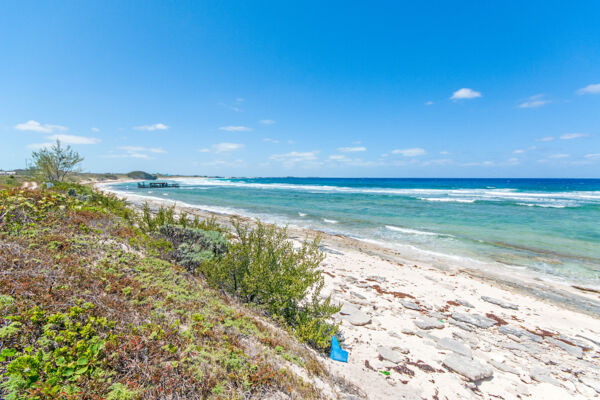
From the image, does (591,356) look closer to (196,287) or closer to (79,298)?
(196,287)

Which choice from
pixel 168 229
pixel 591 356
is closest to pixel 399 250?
pixel 591 356

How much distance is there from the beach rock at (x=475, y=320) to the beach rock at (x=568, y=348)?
1.14 m

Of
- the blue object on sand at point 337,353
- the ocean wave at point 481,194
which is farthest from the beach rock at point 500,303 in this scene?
the ocean wave at point 481,194

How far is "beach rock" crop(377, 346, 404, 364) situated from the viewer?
4.75 metres

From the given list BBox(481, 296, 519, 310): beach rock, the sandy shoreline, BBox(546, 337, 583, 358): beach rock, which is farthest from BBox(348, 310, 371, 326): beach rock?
BBox(481, 296, 519, 310): beach rock

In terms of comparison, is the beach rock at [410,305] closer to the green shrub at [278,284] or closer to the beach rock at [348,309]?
the beach rock at [348,309]

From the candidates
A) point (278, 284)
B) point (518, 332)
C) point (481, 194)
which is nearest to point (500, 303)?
point (518, 332)

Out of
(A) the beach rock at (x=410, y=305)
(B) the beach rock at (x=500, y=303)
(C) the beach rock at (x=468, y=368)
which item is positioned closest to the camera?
(C) the beach rock at (x=468, y=368)

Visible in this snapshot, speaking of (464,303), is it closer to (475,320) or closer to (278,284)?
(475,320)

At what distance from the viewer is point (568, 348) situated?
582 centimetres

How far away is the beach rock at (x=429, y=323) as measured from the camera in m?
6.18

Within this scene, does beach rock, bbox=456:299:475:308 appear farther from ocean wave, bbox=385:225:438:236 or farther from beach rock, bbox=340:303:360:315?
ocean wave, bbox=385:225:438:236

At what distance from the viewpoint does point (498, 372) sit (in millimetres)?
4742

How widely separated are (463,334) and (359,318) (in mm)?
2484
